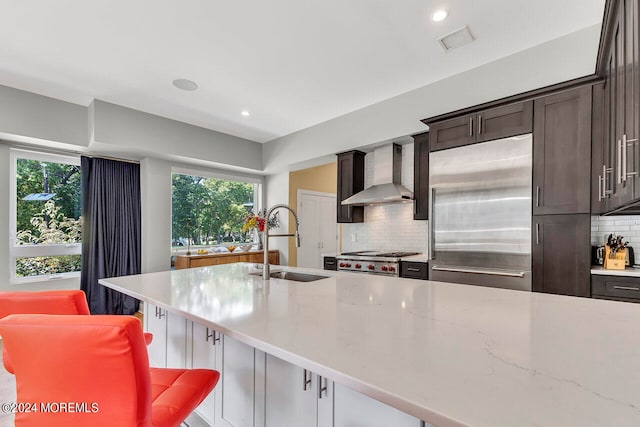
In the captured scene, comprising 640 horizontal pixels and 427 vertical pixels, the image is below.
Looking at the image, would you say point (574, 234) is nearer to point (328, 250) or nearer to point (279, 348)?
point (279, 348)

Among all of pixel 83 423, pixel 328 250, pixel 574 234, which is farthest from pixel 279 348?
pixel 328 250

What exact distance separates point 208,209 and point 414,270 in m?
3.62

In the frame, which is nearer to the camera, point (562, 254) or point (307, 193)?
point (562, 254)

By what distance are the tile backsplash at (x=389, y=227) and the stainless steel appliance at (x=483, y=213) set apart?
767 mm

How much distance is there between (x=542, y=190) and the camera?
2.55 metres

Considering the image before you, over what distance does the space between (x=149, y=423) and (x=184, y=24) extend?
101 inches

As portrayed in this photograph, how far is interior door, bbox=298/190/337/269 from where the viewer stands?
19.5 ft

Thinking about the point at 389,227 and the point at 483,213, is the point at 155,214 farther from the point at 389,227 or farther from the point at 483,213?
the point at 483,213

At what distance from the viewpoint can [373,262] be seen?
366cm

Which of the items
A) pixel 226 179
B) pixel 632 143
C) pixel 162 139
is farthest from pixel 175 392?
pixel 226 179

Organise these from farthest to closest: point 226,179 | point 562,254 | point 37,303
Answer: point 226,179, point 562,254, point 37,303

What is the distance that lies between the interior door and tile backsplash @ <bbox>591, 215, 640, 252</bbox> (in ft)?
13.3

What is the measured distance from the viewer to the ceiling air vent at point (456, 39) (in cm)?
248

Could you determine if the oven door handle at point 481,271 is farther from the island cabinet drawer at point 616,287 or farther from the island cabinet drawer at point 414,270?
the island cabinet drawer at point 616,287
